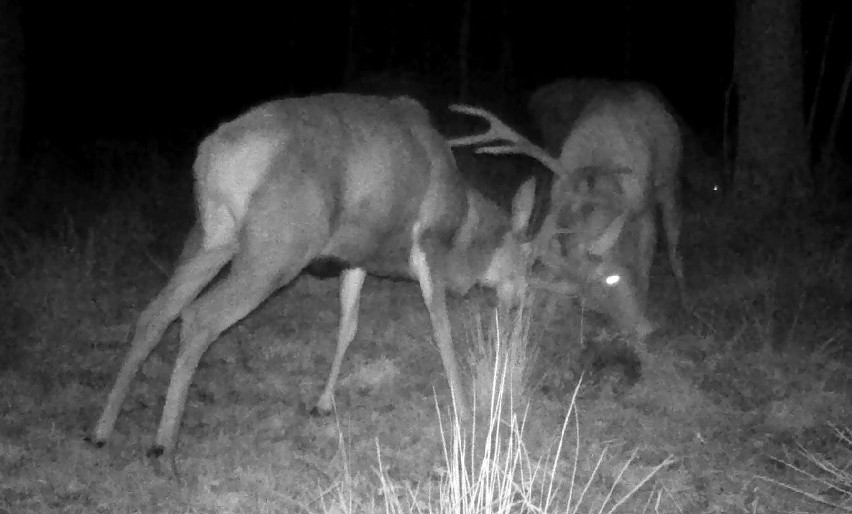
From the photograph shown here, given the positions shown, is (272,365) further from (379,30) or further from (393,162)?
(379,30)

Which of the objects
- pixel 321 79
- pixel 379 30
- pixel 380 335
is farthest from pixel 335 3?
pixel 380 335

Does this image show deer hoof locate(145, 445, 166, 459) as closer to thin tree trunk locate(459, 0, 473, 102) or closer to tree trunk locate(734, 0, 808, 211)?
tree trunk locate(734, 0, 808, 211)

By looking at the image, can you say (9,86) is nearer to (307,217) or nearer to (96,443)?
(96,443)

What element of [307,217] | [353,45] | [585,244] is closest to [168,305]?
[307,217]

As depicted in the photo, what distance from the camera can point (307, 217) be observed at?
16.1 ft

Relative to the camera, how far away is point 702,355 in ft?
21.3

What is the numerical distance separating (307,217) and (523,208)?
1994mm

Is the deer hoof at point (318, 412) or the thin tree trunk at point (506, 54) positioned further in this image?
the thin tree trunk at point (506, 54)

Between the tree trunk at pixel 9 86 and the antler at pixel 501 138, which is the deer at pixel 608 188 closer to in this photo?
the antler at pixel 501 138

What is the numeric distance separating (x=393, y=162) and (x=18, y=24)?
498cm

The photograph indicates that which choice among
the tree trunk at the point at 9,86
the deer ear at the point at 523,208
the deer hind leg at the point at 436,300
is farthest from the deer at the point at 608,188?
the tree trunk at the point at 9,86

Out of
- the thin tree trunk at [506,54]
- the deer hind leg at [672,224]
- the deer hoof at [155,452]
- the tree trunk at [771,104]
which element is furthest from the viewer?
the thin tree trunk at [506,54]

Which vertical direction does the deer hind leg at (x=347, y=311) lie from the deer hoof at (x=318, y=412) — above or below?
above

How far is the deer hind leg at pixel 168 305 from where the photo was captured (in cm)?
507
